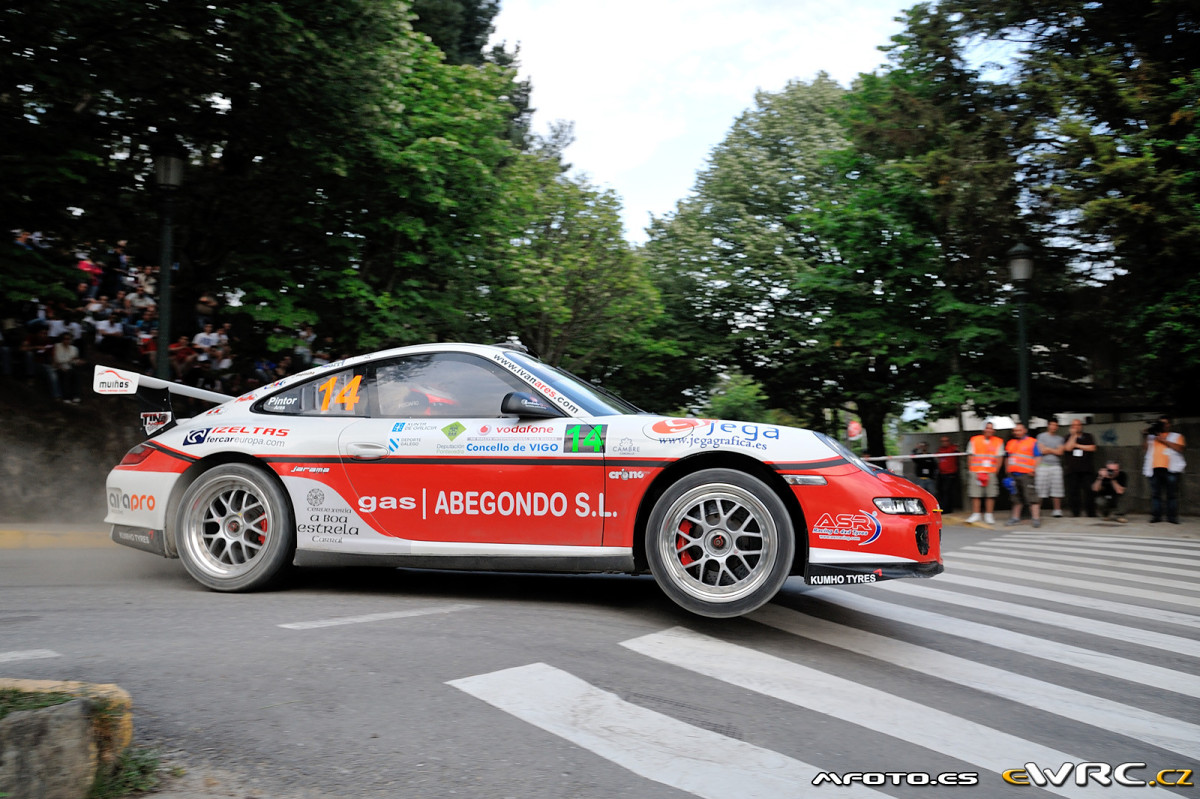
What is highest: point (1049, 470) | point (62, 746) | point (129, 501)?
point (1049, 470)

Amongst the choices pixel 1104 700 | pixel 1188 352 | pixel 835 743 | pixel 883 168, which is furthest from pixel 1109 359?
pixel 835 743

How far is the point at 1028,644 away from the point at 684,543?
Result: 6.79 ft

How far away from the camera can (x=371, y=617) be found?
512 cm

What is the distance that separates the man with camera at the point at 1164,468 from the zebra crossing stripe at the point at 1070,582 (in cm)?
770

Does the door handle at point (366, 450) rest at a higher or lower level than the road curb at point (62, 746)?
higher

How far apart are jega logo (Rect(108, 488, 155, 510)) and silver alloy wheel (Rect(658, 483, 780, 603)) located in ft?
11.3

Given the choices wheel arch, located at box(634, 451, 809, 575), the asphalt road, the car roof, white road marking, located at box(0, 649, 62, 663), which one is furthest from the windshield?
white road marking, located at box(0, 649, 62, 663)

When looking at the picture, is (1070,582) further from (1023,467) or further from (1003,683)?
(1023,467)

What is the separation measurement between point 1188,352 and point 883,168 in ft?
25.0

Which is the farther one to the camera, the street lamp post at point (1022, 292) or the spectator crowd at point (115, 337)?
the street lamp post at point (1022, 292)

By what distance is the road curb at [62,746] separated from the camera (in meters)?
2.46

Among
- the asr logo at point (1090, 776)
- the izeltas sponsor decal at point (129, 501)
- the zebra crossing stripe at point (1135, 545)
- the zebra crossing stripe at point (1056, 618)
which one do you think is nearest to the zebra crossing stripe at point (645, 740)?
the asr logo at point (1090, 776)

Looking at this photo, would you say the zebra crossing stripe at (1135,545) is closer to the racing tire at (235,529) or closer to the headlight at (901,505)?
the headlight at (901,505)

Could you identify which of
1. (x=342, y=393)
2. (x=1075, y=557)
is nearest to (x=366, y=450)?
(x=342, y=393)
